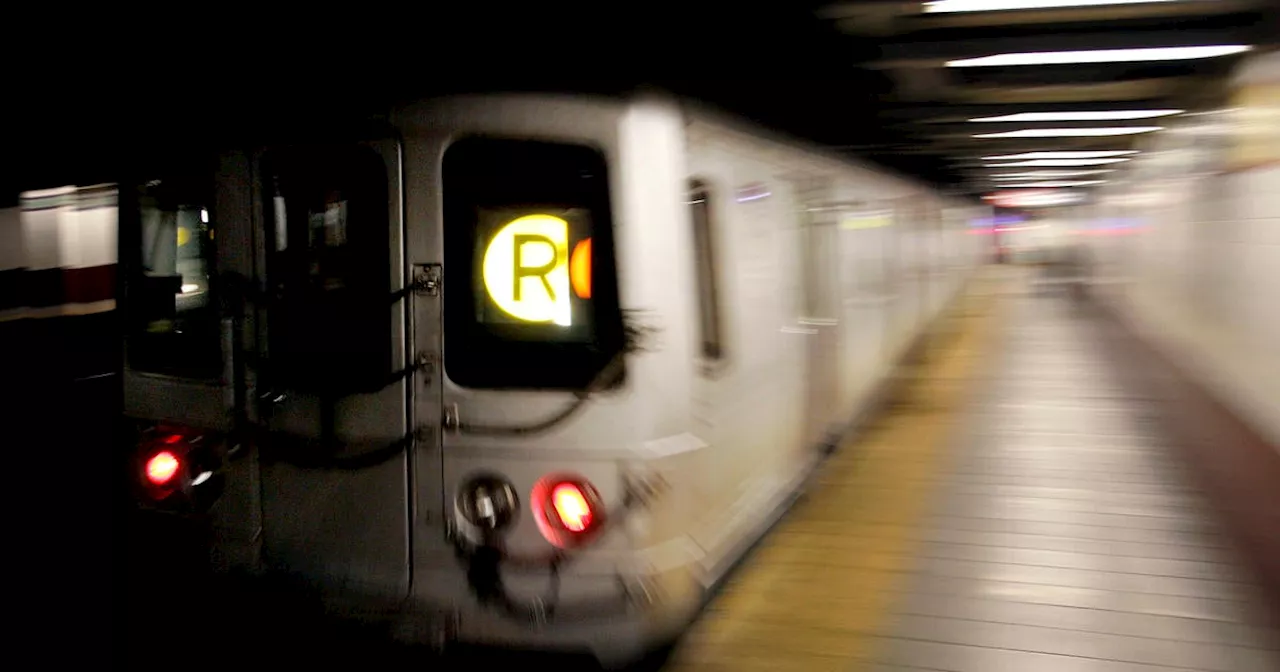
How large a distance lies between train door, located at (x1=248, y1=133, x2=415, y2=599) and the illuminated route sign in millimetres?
340

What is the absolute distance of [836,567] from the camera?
17.4 feet

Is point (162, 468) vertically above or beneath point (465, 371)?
beneath

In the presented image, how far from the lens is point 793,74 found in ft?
22.6

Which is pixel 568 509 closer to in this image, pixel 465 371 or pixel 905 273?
pixel 465 371

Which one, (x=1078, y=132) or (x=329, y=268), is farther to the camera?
(x=1078, y=132)

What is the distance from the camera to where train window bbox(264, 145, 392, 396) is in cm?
370

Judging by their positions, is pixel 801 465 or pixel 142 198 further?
pixel 801 465

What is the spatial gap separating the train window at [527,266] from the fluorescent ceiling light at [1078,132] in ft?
31.4

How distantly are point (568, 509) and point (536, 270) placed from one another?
796 mm

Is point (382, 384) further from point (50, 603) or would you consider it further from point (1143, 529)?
point (1143, 529)

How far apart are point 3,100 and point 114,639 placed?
30.2ft

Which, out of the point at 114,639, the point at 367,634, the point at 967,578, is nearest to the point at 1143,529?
the point at 967,578

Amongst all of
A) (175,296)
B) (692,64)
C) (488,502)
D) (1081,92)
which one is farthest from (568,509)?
(1081,92)

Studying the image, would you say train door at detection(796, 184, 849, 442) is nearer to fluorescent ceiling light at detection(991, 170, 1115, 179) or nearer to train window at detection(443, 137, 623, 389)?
train window at detection(443, 137, 623, 389)
